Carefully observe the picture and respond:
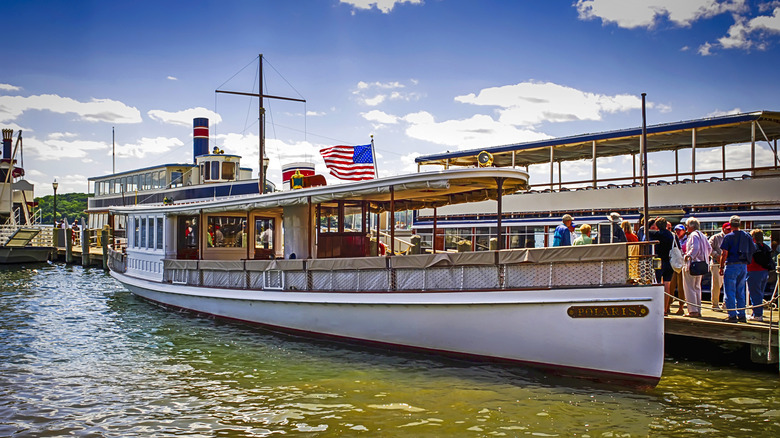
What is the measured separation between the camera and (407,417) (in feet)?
26.2

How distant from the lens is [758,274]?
34.4 feet

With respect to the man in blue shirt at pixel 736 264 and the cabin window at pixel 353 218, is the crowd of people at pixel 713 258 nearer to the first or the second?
the man in blue shirt at pixel 736 264

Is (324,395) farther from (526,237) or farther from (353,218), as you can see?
(526,237)

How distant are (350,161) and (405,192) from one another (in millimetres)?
4069

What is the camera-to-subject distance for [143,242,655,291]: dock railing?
30.1 feet

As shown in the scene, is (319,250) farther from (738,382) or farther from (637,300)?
(738,382)

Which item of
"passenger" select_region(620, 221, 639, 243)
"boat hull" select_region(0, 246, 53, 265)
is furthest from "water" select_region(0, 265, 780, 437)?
"boat hull" select_region(0, 246, 53, 265)

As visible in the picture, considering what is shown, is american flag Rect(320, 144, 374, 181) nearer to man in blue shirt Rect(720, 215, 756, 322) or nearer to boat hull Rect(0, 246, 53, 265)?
man in blue shirt Rect(720, 215, 756, 322)

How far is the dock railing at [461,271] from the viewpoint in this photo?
361 inches

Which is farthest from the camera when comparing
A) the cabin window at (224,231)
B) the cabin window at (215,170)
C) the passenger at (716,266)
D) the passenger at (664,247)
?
the cabin window at (215,170)

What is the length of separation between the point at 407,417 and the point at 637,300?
13.1 ft

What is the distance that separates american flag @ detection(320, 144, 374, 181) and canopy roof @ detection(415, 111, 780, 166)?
29.1 feet

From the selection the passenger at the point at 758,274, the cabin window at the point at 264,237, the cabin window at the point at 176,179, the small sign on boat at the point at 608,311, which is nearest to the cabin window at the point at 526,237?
the cabin window at the point at 264,237

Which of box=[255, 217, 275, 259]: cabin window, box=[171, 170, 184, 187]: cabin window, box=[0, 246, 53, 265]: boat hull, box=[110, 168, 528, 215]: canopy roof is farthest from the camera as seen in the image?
box=[171, 170, 184, 187]: cabin window
